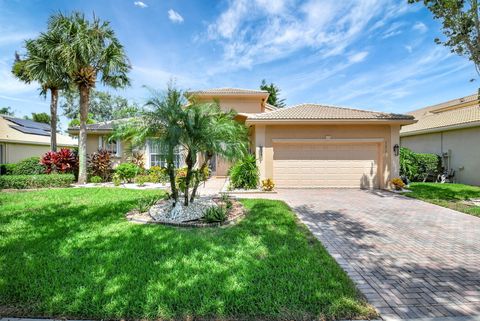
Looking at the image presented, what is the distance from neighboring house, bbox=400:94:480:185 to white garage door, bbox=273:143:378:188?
20.3 ft

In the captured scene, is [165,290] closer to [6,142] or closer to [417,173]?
[417,173]

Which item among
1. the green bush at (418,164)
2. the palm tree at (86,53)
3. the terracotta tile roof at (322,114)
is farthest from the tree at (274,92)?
the palm tree at (86,53)

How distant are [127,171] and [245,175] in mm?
7291

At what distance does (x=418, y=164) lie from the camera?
1475 centimetres

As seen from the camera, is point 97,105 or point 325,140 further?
point 97,105

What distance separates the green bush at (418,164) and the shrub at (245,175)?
9686 mm

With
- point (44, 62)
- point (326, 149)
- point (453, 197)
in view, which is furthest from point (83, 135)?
point (453, 197)

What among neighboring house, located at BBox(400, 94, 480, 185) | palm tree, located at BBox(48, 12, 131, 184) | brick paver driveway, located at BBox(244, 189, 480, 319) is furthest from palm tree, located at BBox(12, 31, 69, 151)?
neighboring house, located at BBox(400, 94, 480, 185)

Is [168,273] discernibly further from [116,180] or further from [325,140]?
[116,180]

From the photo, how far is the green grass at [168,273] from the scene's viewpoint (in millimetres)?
2791

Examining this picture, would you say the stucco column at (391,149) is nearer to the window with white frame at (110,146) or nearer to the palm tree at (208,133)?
the palm tree at (208,133)

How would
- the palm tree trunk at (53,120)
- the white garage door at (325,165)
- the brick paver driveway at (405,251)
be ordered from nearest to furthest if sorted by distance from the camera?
the brick paver driveway at (405,251) < the white garage door at (325,165) < the palm tree trunk at (53,120)

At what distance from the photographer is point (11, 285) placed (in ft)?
10.6

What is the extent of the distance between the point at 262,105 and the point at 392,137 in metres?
9.96
